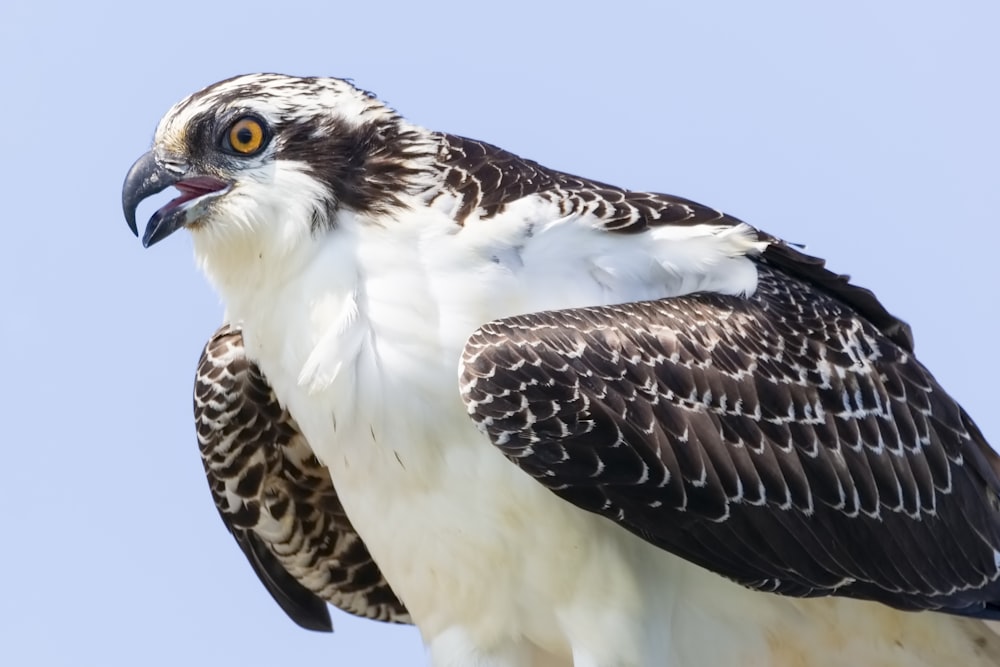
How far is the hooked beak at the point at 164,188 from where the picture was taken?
28.5ft

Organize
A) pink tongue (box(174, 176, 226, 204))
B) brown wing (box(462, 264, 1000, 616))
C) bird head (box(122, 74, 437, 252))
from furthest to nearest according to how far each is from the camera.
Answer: pink tongue (box(174, 176, 226, 204)) → bird head (box(122, 74, 437, 252)) → brown wing (box(462, 264, 1000, 616))

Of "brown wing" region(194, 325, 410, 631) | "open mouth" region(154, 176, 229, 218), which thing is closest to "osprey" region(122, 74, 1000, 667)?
"open mouth" region(154, 176, 229, 218)

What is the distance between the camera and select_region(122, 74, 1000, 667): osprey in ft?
27.6

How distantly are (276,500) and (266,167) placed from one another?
227cm

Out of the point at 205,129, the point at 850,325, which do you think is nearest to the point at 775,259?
the point at 850,325

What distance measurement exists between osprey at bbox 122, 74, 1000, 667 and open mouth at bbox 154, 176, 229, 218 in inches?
0.4

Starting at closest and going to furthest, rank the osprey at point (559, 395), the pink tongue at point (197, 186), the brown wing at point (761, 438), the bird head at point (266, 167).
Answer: the brown wing at point (761, 438)
the osprey at point (559, 395)
the bird head at point (266, 167)
the pink tongue at point (197, 186)

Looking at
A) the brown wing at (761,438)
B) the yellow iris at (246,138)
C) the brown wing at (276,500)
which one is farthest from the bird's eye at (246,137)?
the brown wing at (761,438)

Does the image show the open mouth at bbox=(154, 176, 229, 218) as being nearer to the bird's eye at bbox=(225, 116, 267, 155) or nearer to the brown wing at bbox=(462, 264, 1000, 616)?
the bird's eye at bbox=(225, 116, 267, 155)

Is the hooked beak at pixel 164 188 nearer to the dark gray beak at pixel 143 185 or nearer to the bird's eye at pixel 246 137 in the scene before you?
the dark gray beak at pixel 143 185

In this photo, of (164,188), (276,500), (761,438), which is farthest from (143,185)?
(761,438)

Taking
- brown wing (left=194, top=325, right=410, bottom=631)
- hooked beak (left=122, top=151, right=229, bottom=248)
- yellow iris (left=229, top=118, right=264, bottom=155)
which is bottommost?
brown wing (left=194, top=325, right=410, bottom=631)

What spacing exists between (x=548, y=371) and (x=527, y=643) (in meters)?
1.63

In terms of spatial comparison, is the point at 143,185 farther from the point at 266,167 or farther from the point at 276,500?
the point at 276,500
